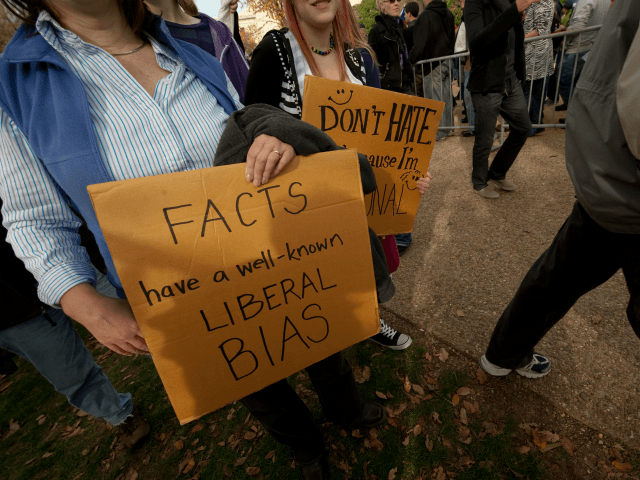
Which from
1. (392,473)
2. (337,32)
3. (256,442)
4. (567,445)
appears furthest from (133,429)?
(337,32)

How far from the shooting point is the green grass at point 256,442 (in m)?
1.87

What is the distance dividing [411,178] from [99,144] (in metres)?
1.57

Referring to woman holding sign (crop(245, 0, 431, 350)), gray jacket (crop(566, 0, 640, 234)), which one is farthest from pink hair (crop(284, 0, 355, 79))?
gray jacket (crop(566, 0, 640, 234))

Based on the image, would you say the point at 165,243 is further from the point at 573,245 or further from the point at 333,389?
the point at 573,245

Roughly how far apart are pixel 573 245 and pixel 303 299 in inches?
47.4

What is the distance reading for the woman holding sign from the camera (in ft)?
5.80

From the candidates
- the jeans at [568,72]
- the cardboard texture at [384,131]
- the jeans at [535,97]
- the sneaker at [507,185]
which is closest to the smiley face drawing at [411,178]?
the cardboard texture at [384,131]

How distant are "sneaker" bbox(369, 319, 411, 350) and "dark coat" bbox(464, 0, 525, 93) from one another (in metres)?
2.82

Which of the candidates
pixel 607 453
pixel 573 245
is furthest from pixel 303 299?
pixel 607 453

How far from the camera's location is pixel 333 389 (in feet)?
5.65

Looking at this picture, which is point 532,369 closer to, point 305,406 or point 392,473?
point 392,473

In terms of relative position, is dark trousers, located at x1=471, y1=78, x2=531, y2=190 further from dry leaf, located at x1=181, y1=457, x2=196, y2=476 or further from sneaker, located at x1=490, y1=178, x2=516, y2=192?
dry leaf, located at x1=181, y1=457, x2=196, y2=476

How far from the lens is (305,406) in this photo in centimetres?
161

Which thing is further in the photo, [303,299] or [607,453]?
[607,453]
